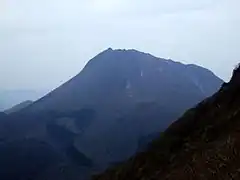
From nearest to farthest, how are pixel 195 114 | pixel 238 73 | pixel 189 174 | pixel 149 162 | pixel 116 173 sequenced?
pixel 189 174, pixel 149 162, pixel 116 173, pixel 195 114, pixel 238 73

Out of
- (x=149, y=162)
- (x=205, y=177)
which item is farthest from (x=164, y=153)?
(x=205, y=177)

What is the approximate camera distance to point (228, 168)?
2466 cm

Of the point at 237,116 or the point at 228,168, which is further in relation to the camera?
the point at 237,116

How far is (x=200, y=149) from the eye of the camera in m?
36.6

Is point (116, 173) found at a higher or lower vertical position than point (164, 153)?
lower

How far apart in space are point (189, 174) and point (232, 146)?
336 cm

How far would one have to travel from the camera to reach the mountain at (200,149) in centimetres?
2664

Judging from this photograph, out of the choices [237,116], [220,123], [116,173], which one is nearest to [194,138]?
[220,123]

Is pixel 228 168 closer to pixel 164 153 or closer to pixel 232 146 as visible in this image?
pixel 232 146

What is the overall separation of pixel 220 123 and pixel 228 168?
23.0 meters

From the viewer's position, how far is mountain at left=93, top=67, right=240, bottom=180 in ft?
87.4

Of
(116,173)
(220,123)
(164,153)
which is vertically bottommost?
(116,173)

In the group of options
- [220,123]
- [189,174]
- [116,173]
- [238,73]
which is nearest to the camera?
[189,174]

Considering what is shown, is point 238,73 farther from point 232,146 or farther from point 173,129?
point 232,146
